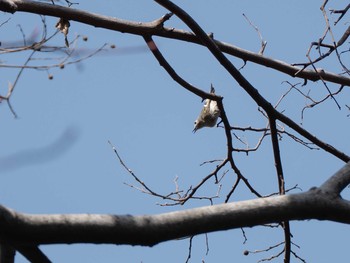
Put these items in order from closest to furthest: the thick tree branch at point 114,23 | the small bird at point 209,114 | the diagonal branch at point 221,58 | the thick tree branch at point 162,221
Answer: the thick tree branch at point 162,221
the diagonal branch at point 221,58
the thick tree branch at point 114,23
the small bird at point 209,114

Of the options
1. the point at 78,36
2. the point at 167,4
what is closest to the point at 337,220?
the point at 167,4

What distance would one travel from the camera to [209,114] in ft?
11.1

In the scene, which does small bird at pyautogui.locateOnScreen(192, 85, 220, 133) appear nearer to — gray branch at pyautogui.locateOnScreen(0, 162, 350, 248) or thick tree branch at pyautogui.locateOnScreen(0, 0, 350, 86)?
thick tree branch at pyautogui.locateOnScreen(0, 0, 350, 86)

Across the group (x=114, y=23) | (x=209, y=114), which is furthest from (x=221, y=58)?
(x=114, y=23)

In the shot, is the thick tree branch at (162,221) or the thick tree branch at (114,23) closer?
the thick tree branch at (162,221)

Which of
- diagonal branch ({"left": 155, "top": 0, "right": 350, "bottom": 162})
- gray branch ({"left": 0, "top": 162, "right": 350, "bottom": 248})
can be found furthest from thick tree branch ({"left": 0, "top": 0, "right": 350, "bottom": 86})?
gray branch ({"left": 0, "top": 162, "right": 350, "bottom": 248})

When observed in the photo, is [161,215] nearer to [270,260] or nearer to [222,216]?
[222,216]

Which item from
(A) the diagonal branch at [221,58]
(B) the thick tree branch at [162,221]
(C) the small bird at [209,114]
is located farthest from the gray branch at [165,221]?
(C) the small bird at [209,114]

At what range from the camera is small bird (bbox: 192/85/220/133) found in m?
3.37

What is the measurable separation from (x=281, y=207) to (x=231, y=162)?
1.69m

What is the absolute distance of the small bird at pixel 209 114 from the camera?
3.37 metres

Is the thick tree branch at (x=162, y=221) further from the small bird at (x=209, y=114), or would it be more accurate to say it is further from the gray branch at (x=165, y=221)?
the small bird at (x=209, y=114)

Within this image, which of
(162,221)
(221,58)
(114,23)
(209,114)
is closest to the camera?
(162,221)

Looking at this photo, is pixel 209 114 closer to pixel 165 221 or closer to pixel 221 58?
pixel 221 58
